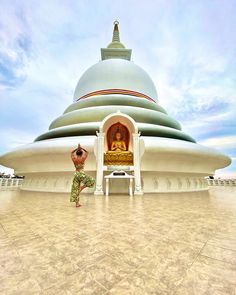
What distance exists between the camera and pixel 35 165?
902 centimetres

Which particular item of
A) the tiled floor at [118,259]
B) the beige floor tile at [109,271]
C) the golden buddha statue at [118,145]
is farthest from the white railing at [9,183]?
the beige floor tile at [109,271]

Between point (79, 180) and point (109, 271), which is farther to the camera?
point (79, 180)

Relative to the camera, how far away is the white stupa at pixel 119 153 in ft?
25.4

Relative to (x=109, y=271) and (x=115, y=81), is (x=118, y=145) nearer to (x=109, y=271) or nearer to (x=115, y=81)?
(x=115, y=81)

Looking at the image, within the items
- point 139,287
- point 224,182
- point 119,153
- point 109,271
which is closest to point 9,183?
point 119,153

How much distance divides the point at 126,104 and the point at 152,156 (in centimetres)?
480

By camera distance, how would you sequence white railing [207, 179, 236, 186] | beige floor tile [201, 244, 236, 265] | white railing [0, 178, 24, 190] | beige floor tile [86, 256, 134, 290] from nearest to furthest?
beige floor tile [86, 256, 134, 290] < beige floor tile [201, 244, 236, 265] < white railing [0, 178, 24, 190] < white railing [207, 179, 236, 186]

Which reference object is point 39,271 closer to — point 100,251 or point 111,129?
point 100,251

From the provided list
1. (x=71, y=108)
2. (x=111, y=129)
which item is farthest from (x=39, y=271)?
(x=71, y=108)

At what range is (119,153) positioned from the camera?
8.17m

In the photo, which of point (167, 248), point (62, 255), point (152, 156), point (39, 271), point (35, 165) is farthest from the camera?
point (35, 165)

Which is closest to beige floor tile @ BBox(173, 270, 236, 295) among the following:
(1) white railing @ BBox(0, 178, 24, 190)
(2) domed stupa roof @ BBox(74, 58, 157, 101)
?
(2) domed stupa roof @ BBox(74, 58, 157, 101)

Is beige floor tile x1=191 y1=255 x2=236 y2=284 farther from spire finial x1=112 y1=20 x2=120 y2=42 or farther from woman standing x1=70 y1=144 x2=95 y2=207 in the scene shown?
spire finial x1=112 y1=20 x2=120 y2=42

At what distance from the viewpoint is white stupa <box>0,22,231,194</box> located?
7754 millimetres
